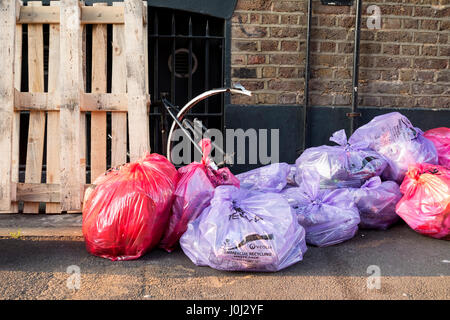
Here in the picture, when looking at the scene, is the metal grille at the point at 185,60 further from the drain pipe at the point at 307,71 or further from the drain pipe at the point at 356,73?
the drain pipe at the point at 356,73

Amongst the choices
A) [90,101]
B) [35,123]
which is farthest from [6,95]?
[90,101]

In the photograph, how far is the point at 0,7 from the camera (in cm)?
354

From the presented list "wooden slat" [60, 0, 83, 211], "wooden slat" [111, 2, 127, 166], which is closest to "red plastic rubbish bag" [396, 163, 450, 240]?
"wooden slat" [111, 2, 127, 166]

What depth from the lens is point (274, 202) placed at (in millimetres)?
2803

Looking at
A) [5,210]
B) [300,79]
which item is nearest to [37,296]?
[5,210]

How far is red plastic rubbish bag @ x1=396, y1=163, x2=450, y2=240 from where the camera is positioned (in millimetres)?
3080

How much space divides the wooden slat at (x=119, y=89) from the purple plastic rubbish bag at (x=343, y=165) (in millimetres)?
1501

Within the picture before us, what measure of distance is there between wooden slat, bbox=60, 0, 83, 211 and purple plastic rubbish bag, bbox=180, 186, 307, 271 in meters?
1.26

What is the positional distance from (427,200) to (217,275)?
1638 mm

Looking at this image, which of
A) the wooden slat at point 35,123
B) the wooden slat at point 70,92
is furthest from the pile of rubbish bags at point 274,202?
the wooden slat at point 35,123

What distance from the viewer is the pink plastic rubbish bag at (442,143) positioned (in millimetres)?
3748

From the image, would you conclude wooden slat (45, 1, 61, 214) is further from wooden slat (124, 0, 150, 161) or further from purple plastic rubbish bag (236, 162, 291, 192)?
purple plastic rubbish bag (236, 162, 291, 192)
